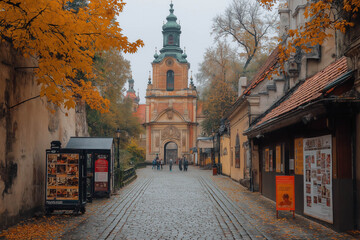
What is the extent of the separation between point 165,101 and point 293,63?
60411 mm

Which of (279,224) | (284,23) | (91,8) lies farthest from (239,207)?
(284,23)

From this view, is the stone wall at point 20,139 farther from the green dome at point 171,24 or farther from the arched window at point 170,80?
the green dome at point 171,24

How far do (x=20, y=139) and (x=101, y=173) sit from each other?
6629 mm

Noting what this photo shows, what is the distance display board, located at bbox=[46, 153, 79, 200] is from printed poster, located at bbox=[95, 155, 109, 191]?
515 centimetres

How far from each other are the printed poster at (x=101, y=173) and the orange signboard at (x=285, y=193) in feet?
26.1

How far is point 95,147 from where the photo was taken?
52.4ft

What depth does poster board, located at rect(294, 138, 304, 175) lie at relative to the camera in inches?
470

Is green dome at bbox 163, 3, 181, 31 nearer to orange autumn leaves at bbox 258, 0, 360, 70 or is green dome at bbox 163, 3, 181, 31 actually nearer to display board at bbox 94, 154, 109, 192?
display board at bbox 94, 154, 109, 192

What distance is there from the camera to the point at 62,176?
11984 millimetres

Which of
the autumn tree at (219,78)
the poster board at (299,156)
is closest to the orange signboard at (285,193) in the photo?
the poster board at (299,156)

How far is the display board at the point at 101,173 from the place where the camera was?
1717 centimetres

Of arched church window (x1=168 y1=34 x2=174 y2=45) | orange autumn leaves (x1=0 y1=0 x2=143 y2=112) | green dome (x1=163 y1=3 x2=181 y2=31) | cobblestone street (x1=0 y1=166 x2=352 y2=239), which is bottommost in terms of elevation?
cobblestone street (x1=0 y1=166 x2=352 y2=239)

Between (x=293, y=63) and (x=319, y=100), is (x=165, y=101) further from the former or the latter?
(x=319, y=100)

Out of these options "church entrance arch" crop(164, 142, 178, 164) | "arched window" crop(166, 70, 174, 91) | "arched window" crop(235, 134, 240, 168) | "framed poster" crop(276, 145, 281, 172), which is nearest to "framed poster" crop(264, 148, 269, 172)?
"framed poster" crop(276, 145, 281, 172)
